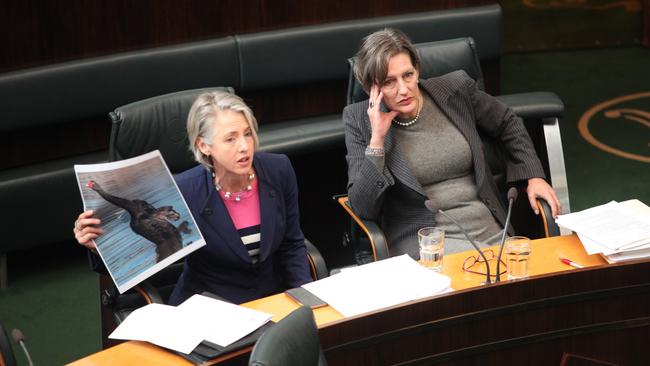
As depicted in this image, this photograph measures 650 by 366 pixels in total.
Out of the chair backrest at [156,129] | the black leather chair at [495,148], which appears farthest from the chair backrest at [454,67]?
the chair backrest at [156,129]

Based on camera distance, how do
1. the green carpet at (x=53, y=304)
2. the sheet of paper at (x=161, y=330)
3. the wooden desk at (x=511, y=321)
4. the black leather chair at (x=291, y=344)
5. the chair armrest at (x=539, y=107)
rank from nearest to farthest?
the black leather chair at (x=291, y=344) < the sheet of paper at (x=161, y=330) < the wooden desk at (x=511, y=321) < the green carpet at (x=53, y=304) < the chair armrest at (x=539, y=107)

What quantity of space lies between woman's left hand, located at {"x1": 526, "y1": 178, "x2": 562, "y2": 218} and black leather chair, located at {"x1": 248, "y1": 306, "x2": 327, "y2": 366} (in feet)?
4.97

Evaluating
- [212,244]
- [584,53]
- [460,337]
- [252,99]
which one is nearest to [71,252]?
[252,99]

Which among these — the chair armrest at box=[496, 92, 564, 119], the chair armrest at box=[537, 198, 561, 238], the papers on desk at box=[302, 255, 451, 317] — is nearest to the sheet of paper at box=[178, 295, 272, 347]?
the papers on desk at box=[302, 255, 451, 317]

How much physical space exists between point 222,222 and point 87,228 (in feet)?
1.49

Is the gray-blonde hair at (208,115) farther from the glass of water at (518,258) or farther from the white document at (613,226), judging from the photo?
the white document at (613,226)

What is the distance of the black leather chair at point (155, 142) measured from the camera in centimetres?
Answer: 324

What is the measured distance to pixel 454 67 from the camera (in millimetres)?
3965

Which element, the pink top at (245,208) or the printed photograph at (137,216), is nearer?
the printed photograph at (137,216)

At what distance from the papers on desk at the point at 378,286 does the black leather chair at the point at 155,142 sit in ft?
1.23

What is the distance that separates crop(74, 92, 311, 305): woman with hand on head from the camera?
308 centimetres

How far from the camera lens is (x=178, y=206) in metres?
3.00

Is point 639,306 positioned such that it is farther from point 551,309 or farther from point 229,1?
point 229,1

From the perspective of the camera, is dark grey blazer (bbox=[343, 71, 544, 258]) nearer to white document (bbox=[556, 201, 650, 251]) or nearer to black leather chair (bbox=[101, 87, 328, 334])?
black leather chair (bbox=[101, 87, 328, 334])
